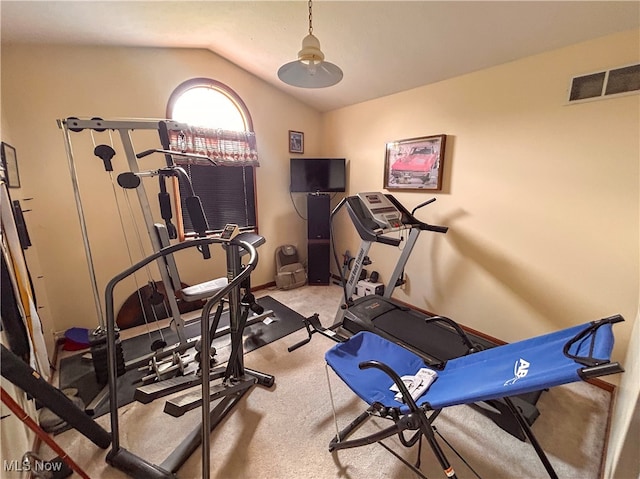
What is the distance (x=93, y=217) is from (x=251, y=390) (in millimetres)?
2186

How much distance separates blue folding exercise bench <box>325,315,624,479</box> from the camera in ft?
2.92

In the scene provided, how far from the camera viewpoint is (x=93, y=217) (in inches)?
103

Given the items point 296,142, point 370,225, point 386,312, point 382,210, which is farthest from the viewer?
point 296,142

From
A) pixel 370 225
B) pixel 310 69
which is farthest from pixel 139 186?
pixel 370 225

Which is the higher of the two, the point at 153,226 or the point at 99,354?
the point at 153,226

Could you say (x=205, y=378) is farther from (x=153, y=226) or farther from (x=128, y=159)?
(x=128, y=159)

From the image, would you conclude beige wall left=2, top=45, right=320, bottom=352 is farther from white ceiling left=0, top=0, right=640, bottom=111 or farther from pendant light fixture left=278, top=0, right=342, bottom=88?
pendant light fixture left=278, top=0, right=342, bottom=88

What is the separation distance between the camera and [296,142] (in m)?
3.83

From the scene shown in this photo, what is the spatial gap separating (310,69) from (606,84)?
6.39 ft

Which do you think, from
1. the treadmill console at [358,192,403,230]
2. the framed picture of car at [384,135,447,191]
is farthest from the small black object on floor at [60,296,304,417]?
the framed picture of car at [384,135,447,191]

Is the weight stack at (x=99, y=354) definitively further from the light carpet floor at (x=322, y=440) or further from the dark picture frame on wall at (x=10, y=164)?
the dark picture frame on wall at (x=10, y=164)

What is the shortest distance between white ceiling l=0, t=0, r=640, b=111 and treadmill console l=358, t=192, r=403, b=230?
4.08 feet

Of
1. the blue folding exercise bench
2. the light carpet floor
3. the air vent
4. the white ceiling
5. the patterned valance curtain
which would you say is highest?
the white ceiling

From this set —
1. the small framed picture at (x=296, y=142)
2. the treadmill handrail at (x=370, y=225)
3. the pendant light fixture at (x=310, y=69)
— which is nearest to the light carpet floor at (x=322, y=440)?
the treadmill handrail at (x=370, y=225)
